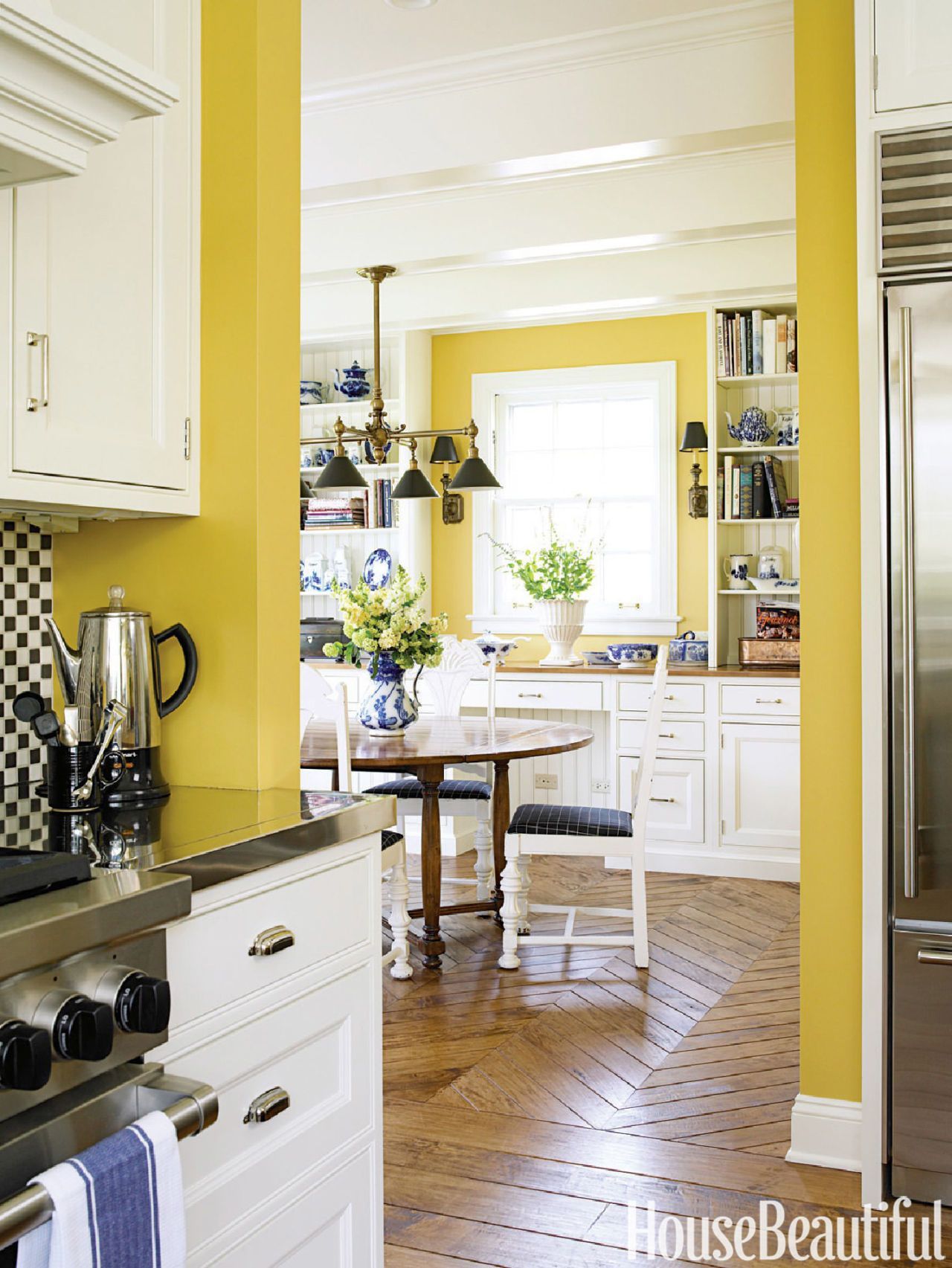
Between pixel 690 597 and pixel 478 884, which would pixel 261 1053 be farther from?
pixel 690 597

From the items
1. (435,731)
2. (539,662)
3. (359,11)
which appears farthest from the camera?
(539,662)

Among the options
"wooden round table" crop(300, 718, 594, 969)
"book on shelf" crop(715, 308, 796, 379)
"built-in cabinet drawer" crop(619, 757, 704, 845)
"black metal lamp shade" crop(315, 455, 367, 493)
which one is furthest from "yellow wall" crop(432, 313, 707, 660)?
"wooden round table" crop(300, 718, 594, 969)

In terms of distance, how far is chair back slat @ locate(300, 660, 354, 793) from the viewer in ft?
11.6

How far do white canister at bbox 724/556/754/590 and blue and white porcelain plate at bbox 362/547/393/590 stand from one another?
1.81 metres

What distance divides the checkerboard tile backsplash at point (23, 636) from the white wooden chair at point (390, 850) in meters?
1.56

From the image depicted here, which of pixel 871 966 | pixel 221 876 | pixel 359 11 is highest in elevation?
pixel 359 11

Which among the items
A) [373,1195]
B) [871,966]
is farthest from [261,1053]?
[871,966]

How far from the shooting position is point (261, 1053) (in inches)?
58.2

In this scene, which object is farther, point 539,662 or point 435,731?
point 539,662

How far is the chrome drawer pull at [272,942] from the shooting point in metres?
1.48

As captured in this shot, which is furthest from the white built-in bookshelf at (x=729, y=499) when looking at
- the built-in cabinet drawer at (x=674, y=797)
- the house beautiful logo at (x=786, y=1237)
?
the house beautiful logo at (x=786, y=1237)

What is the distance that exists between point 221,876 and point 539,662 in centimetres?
448

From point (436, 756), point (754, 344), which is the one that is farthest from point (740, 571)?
point (436, 756)

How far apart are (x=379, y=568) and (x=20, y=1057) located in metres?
5.14
